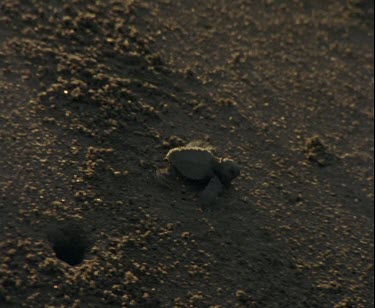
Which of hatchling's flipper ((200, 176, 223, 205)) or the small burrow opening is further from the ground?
hatchling's flipper ((200, 176, 223, 205))

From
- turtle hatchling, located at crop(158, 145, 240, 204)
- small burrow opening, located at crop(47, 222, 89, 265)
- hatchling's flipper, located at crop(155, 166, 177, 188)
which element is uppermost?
turtle hatchling, located at crop(158, 145, 240, 204)

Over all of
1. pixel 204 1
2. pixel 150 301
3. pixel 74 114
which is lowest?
pixel 150 301

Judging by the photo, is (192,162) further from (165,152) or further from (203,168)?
(165,152)

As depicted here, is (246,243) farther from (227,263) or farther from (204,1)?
(204,1)

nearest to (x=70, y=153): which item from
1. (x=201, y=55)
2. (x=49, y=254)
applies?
(x=49, y=254)

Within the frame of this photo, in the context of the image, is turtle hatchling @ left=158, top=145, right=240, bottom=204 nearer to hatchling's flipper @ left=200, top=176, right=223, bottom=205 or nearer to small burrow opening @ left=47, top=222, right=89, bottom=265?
hatchling's flipper @ left=200, top=176, right=223, bottom=205

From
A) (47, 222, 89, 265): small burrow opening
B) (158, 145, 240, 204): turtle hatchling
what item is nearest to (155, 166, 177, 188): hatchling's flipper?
(158, 145, 240, 204): turtle hatchling

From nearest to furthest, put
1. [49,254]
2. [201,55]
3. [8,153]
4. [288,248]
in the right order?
[49,254] < [8,153] < [288,248] < [201,55]
